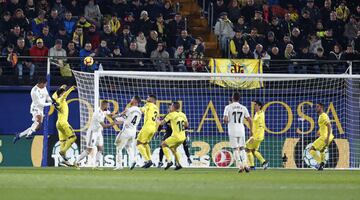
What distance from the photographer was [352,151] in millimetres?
29203

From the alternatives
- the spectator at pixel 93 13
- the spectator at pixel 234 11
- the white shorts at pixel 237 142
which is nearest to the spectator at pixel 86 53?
the spectator at pixel 93 13

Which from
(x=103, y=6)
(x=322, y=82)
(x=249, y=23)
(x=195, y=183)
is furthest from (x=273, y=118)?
(x=195, y=183)

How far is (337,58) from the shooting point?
3080 cm

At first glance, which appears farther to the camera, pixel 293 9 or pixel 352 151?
pixel 293 9

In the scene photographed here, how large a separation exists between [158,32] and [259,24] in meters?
3.15

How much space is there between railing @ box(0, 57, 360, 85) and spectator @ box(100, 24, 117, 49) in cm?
46

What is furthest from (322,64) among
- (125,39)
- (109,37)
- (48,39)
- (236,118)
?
(48,39)

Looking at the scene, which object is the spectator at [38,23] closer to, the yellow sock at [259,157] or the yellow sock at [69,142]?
the yellow sock at [69,142]

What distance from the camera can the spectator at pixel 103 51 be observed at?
1136 inches

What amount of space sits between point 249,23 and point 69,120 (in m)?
6.74

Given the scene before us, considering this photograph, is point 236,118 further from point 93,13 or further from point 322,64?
Result: point 93,13

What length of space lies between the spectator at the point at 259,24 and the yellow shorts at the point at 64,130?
25.4 ft

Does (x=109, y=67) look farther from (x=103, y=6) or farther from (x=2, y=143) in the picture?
(x=2, y=143)

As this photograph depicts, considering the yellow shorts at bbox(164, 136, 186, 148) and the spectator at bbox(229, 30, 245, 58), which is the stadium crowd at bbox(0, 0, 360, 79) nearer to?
the spectator at bbox(229, 30, 245, 58)
